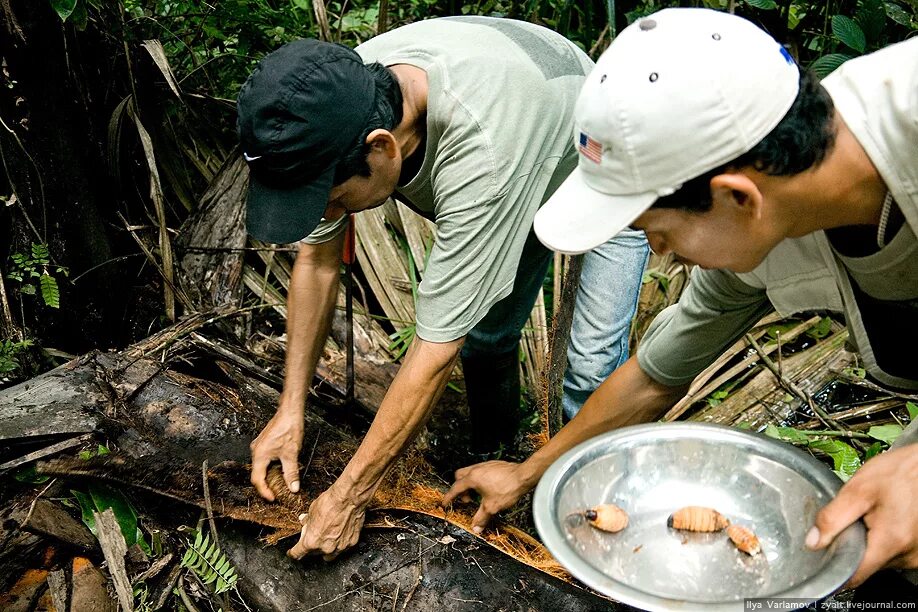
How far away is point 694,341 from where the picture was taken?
6.56 feet

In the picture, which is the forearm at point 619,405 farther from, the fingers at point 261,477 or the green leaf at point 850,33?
the green leaf at point 850,33

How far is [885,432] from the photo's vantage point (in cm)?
325

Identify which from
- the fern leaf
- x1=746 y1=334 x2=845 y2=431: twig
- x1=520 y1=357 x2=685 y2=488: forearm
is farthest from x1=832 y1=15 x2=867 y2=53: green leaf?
the fern leaf

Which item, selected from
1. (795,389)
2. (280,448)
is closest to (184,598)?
(280,448)

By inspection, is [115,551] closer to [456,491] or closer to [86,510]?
[86,510]

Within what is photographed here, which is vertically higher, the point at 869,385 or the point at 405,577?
the point at 405,577

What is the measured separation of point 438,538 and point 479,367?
116cm

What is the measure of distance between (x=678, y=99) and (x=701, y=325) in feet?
2.45

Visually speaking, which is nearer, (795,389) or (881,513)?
(881,513)

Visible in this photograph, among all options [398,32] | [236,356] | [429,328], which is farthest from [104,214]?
[429,328]

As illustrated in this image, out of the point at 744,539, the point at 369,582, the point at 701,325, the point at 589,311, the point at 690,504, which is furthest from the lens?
the point at 589,311

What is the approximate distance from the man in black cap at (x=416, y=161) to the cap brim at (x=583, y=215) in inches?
Answer: 19.5

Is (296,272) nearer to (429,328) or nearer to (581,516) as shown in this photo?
(429,328)

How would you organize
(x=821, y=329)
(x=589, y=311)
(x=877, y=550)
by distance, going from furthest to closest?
(x=821, y=329), (x=589, y=311), (x=877, y=550)
